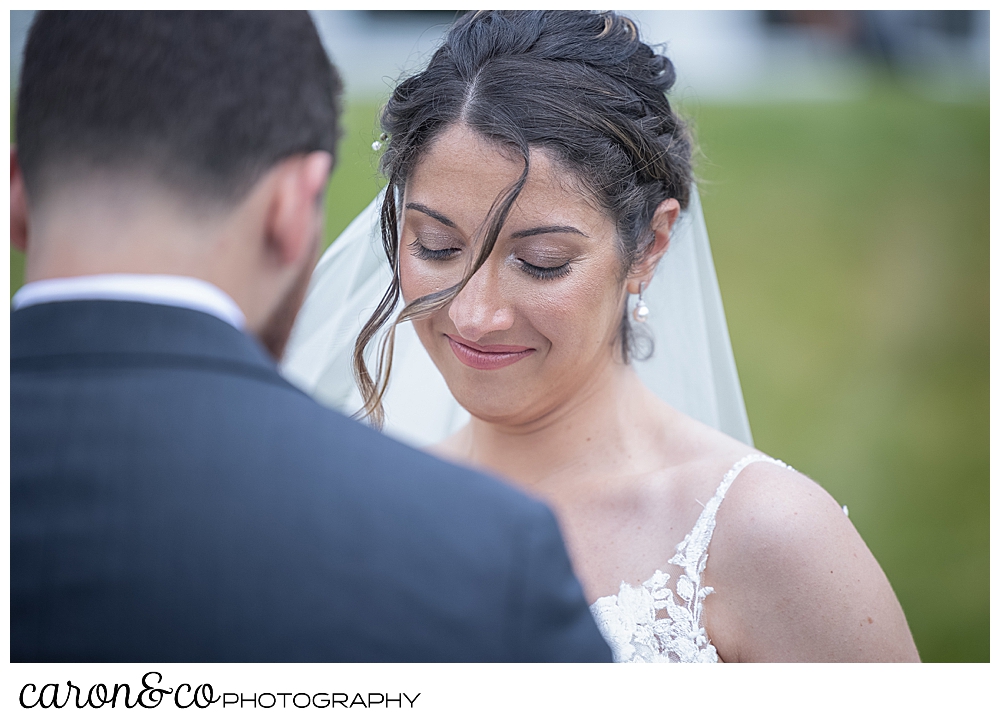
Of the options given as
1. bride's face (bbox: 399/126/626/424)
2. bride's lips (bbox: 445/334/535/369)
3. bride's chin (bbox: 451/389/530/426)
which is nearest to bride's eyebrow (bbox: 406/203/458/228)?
bride's face (bbox: 399/126/626/424)

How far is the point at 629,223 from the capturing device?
168 cm

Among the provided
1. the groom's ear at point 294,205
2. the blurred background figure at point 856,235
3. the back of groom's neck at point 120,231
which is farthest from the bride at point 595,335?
the back of groom's neck at point 120,231

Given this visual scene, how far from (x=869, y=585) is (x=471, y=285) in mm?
901

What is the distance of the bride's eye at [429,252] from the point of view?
5.51ft

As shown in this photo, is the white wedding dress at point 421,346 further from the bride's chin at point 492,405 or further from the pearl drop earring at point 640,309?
the bride's chin at point 492,405

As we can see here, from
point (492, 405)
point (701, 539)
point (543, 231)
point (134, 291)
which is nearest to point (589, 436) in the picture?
point (492, 405)

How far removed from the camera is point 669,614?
155 cm

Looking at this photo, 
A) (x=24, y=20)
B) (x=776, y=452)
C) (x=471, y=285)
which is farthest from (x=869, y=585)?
(x=776, y=452)

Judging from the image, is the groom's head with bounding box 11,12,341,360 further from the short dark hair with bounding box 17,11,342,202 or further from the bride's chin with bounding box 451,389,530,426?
the bride's chin with bounding box 451,389,530,426

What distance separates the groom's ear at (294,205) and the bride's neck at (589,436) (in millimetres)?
915

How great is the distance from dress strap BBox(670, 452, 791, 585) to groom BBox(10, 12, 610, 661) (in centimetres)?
59

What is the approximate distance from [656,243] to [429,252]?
467 mm

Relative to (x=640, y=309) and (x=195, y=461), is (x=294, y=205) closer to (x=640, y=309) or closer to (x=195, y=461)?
(x=195, y=461)

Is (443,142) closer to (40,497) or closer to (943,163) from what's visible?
(40,497)
